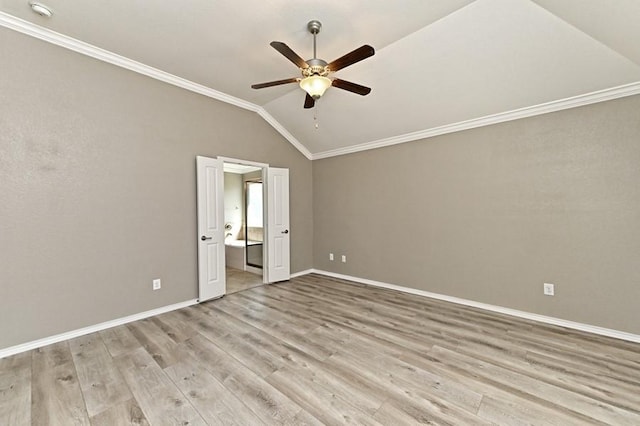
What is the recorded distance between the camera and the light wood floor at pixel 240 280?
4.47 meters

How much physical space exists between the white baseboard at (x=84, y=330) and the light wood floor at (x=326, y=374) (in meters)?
0.10

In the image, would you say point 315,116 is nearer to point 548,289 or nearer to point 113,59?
point 113,59

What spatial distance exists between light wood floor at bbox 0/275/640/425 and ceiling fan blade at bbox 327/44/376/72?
8.35 ft

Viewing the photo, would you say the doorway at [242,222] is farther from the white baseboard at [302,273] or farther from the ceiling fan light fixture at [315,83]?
the ceiling fan light fixture at [315,83]

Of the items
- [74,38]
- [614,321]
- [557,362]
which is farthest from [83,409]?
[614,321]

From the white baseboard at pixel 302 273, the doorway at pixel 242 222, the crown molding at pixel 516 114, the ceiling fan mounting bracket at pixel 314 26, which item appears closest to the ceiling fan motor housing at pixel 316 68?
the ceiling fan mounting bracket at pixel 314 26

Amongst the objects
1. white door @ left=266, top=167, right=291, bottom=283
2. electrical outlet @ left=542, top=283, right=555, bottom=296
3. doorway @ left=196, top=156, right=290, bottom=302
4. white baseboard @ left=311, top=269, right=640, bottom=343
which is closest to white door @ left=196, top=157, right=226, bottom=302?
doorway @ left=196, top=156, right=290, bottom=302

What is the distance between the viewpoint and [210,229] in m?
3.88

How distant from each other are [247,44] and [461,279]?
4072mm

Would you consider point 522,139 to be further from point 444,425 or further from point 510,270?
point 444,425

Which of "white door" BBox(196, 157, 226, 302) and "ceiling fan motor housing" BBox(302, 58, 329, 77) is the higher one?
"ceiling fan motor housing" BBox(302, 58, 329, 77)

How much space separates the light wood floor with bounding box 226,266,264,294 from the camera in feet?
14.7

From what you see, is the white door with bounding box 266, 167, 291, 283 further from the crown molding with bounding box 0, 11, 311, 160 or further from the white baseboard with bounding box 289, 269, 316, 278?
the crown molding with bounding box 0, 11, 311, 160

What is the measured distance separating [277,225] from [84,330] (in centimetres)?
288
